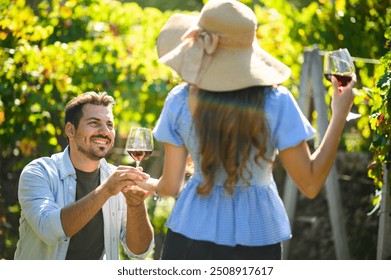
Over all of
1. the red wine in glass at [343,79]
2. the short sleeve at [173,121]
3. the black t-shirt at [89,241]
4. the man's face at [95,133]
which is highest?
the red wine in glass at [343,79]

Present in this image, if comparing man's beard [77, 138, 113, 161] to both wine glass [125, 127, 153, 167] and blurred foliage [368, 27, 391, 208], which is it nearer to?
wine glass [125, 127, 153, 167]

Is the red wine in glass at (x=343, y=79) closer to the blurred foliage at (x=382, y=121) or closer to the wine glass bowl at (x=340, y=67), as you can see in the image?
the wine glass bowl at (x=340, y=67)

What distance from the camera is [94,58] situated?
672cm

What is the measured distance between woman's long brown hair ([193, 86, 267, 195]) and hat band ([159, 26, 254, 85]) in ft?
0.24

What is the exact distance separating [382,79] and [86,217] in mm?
1653

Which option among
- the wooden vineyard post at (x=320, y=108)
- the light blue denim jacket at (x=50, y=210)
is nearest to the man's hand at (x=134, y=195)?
the light blue denim jacket at (x=50, y=210)

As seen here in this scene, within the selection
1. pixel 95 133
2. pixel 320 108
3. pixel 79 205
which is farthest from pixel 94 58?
pixel 79 205

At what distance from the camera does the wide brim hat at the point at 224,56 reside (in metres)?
2.81

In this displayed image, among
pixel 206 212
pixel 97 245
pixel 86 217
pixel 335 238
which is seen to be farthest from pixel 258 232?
pixel 335 238

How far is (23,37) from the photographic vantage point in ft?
21.0

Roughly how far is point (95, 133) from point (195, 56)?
1342 mm

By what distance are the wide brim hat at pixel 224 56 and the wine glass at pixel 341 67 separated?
35 centimetres
